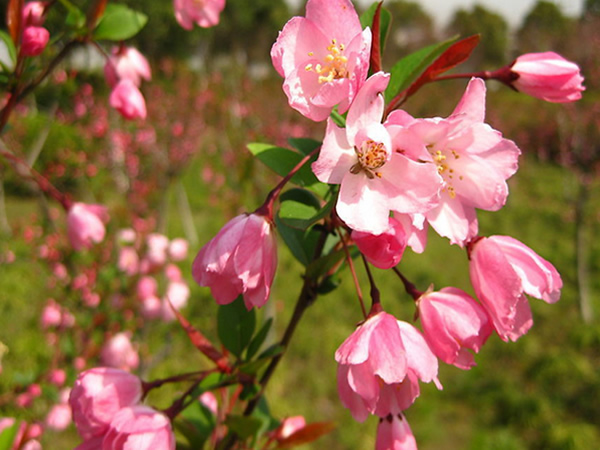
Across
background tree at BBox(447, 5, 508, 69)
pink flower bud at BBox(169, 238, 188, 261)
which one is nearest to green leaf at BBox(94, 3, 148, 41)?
pink flower bud at BBox(169, 238, 188, 261)

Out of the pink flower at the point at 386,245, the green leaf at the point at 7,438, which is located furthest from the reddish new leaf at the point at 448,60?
the green leaf at the point at 7,438

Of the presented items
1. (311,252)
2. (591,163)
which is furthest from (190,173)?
(311,252)

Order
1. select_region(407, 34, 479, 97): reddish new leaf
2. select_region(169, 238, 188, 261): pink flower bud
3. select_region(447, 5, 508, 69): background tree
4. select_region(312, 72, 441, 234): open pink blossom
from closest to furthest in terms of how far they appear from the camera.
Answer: select_region(312, 72, 441, 234): open pink blossom, select_region(407, 34, 479, 97): reddish new leaf, select_region(169, 238, 188, 261): pink flower bud, select_region(447, 5, 508, 69): background tree

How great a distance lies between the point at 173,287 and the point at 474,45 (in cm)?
228

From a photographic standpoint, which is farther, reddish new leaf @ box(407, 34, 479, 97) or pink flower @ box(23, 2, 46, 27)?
pink flower @ box(23, 2, 46, 27)

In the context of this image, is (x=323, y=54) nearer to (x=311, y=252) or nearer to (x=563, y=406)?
(x=311, y=252)

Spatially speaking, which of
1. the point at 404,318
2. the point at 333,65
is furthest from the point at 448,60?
the point at 404,318

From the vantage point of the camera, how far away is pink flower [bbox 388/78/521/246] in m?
0.62

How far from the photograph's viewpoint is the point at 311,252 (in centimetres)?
89

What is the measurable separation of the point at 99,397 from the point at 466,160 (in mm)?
653

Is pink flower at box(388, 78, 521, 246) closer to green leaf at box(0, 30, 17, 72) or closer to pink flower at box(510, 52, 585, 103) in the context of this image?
pink flower at box(510, 52, 585, 103)

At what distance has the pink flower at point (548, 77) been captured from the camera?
75 cm

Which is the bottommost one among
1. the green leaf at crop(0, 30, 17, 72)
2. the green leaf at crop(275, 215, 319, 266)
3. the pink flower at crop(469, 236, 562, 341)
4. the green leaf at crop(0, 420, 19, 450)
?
the green leaf at crop(0, 420, 19, 450)

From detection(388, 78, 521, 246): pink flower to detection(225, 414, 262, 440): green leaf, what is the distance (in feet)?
1.36
